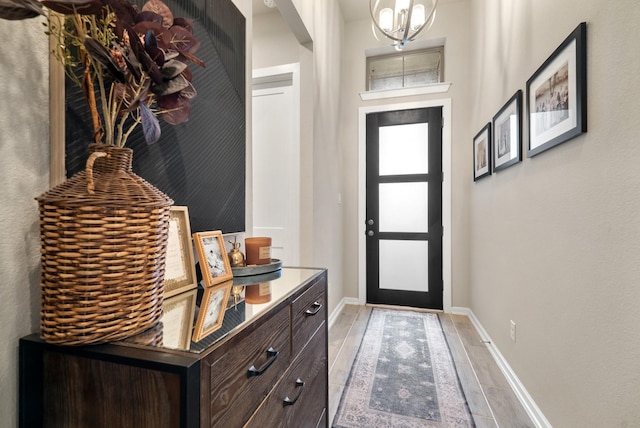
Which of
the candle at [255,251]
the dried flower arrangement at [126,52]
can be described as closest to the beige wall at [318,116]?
the candle at [255,251]

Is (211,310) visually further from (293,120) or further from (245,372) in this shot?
(293,120)

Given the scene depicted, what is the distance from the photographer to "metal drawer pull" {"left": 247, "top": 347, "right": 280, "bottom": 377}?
2.28 feet

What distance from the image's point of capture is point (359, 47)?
11.8ft

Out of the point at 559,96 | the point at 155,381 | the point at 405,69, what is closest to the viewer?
the point at 155,381

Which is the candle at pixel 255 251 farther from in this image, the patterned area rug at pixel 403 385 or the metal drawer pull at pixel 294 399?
the patterned area rug at pixel 403 385

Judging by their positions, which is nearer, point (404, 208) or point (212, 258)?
point (212, 258)

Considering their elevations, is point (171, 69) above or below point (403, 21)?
below

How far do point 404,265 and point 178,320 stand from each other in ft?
10.2

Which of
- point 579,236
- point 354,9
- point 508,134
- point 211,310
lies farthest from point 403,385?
point 354,9

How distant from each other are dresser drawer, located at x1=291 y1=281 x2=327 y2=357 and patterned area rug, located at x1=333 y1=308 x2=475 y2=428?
0.83m

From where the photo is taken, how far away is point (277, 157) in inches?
106

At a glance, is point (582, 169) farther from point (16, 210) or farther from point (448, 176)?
point (448, 176)

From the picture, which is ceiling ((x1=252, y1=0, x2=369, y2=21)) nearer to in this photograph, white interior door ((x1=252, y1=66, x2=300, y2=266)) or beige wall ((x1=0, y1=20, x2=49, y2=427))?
white interior door ((x1=252, y1=66, x2=300, y2=266))

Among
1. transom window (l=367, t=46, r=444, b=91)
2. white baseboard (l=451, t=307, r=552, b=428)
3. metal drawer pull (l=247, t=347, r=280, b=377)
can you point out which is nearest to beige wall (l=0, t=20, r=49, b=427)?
metal drawer pull (l=247, t=347, r=280, b=377)
